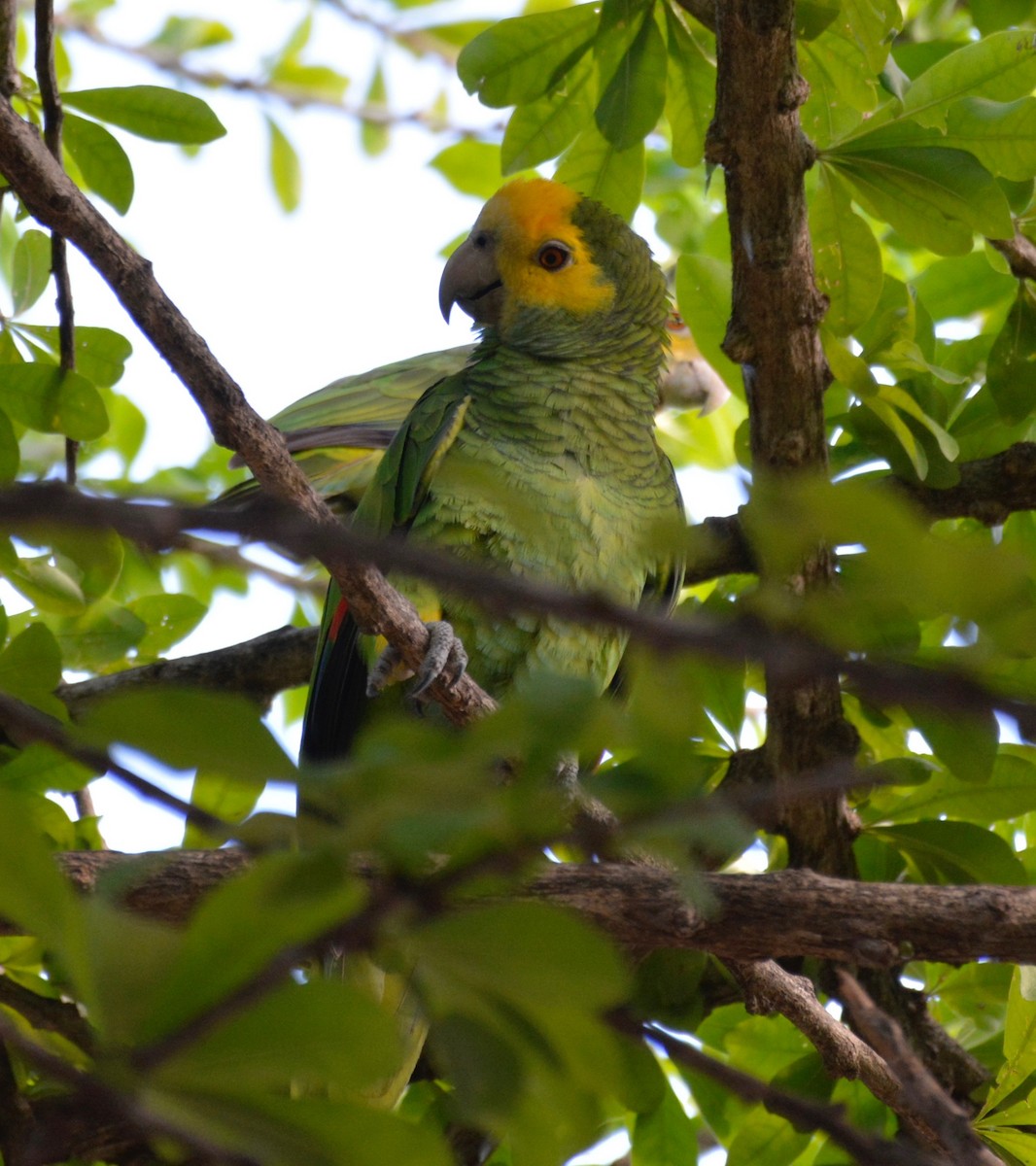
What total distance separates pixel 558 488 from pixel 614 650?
30 centimetres

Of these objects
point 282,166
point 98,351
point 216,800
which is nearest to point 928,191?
point 98,351

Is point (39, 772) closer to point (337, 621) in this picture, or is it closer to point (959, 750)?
point (337, 621)

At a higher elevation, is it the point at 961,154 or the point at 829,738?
the point at 961,154

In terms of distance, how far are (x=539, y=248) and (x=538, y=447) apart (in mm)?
533

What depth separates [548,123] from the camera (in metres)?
1.93

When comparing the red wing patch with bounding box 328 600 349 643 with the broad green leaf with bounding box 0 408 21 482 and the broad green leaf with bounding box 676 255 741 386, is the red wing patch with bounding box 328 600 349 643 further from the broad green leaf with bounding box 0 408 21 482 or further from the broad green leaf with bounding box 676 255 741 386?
the broad green leaf with bounding box 676 255 741 386

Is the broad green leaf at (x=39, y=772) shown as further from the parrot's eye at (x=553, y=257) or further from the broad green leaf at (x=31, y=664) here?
the parrot's eye at (x=553, y=257)

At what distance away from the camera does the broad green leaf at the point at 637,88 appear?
1.76 metres

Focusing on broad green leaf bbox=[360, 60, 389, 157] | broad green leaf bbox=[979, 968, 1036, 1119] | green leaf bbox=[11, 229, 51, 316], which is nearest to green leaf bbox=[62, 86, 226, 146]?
green leaf bbox=[11, 229, 51, 316]

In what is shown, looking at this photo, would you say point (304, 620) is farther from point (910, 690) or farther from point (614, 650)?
point (910, 690)

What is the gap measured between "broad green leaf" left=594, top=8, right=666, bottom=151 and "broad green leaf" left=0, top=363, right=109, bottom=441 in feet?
2.83

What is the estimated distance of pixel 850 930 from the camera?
1131mm

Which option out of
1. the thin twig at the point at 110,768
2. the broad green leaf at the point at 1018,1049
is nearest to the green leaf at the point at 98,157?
the thin twig at the point at 110,768

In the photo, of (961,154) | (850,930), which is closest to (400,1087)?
(850,930)
